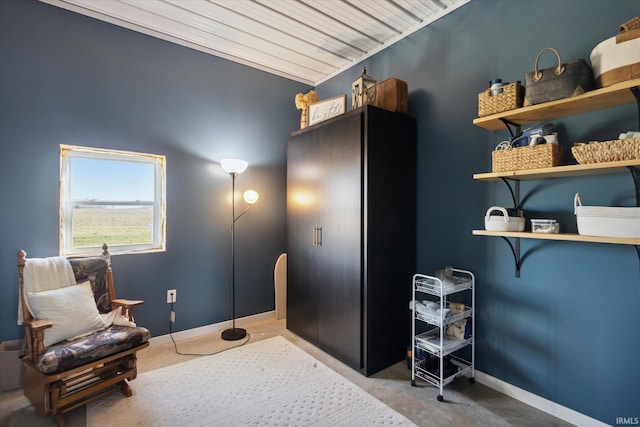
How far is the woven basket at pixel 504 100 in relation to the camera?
5.91ft

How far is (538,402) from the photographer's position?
1.89 meters

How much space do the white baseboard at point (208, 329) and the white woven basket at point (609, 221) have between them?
3021mm

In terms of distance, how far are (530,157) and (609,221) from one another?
0.49 meters

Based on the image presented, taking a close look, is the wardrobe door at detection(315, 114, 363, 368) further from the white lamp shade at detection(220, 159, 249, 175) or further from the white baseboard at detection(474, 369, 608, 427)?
the white baseboard at detection(474, 369, 608, 427)

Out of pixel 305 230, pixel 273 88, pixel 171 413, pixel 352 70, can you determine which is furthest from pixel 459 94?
pixel 171 413

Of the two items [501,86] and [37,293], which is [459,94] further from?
[37,293]

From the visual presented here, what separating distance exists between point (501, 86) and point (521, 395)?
6.57 feet

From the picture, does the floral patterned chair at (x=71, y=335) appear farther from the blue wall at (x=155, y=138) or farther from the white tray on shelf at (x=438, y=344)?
the white tray on shelf at (x=438, y=344)

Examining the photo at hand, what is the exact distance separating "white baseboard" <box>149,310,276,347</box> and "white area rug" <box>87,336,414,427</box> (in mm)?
516

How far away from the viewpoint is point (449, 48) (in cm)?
239

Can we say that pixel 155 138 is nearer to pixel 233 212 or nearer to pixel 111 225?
pixel 111 225

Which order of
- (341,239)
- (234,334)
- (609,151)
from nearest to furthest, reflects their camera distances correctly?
1. (609,151)
2. (341,239)
3. (234,334)

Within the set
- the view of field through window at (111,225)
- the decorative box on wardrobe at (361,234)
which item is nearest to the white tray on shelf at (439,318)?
the decorative box on wardrobe at (361,234)

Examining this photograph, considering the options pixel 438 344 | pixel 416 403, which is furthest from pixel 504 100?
pixel 416 403
